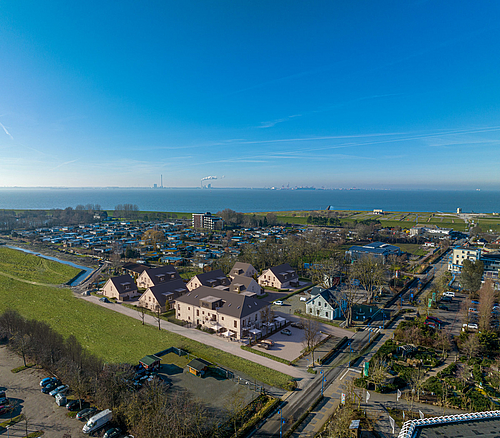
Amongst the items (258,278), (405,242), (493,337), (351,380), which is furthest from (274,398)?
(405,242)

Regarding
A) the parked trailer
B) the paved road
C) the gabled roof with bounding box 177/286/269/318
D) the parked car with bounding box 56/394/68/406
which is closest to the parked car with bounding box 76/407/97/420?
the parked trailer

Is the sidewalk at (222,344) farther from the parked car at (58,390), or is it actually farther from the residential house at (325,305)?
the residential house at (325,305)

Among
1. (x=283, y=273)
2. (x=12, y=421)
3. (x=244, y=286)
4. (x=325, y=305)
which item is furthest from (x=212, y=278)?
(x=12, y=421)

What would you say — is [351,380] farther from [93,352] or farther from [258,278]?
[258,278]

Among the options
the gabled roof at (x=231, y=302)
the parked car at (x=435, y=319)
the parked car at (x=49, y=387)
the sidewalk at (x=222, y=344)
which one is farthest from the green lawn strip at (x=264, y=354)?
the parked car at (x=435, y=319)

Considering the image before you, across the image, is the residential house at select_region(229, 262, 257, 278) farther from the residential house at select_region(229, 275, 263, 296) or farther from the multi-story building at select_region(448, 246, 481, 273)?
the multi-story building at select_region(448, 246, 481, 273)
